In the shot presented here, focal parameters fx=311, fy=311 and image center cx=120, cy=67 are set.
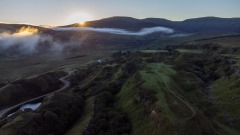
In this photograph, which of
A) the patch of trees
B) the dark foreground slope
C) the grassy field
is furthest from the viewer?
the grassy field

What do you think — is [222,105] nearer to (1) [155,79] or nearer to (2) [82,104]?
(1) [155,79]

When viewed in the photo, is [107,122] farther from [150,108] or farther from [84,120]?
[150,108]

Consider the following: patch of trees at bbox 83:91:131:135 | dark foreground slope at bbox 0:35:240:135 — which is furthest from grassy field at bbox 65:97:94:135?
patch of trees at bbox 83:91:131:135

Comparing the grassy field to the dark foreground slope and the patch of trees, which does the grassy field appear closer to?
the dark foreground slope

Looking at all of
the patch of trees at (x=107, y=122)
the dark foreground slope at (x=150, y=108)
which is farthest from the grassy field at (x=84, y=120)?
the patch of trees at (x=107, y=122)

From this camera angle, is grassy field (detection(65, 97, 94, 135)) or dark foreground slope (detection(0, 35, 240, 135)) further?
grassy field (detection(65, 97, 94, 135))

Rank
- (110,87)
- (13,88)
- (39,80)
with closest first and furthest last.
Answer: (110,87)
(13,88)
(39,80)

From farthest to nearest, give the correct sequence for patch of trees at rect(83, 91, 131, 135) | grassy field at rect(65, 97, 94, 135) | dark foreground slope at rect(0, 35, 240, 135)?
grassy field at rect(65, 97, 94, 135), patch of trees at rect(83, 91, 131, 135), dark foreground slope at rect(0, 35, 240, 135)

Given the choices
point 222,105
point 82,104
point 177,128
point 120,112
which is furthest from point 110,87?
point 177,128
